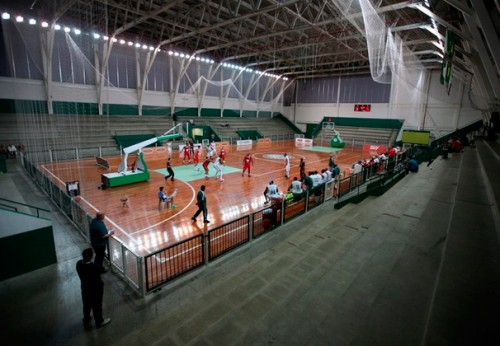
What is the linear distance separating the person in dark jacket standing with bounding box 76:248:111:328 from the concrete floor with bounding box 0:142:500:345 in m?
0.17

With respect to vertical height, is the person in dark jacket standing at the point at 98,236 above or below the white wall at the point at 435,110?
below

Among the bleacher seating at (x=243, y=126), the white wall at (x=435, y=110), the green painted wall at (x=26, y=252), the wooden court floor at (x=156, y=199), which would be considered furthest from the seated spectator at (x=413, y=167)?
the bleacher seating at (x=243, y=126)

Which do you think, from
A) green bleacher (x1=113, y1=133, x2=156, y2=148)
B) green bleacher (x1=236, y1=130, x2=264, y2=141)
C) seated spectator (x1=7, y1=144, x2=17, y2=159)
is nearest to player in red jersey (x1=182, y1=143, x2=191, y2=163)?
green bleacher (x1=113, y1=133, x2=156, y2=148)

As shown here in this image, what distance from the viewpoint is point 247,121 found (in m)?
37.2

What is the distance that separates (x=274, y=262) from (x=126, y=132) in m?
22.8

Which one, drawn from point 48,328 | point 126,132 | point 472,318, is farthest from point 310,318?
point 126,132

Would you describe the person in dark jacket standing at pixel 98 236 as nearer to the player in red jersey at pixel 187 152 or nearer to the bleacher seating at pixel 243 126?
the player in red jersey at pixel 187 152

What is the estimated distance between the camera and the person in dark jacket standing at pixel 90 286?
3.84 metres

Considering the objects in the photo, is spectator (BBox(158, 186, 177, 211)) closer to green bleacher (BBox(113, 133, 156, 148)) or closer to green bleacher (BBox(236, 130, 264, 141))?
green bleacher (BBox(113, 133, 156, 148))

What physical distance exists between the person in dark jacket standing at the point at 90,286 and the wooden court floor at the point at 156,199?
2.77 metres

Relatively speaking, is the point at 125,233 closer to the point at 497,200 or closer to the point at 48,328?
the point at 48,328

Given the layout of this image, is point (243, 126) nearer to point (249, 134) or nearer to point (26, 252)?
point (249, 134)

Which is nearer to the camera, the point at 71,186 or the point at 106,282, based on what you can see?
the point at 106,282

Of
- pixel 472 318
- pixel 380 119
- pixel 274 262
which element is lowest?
pixel 274 262
